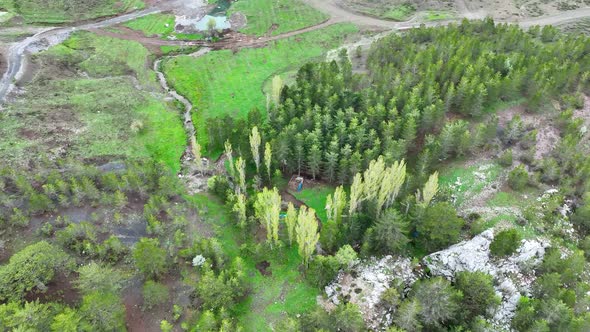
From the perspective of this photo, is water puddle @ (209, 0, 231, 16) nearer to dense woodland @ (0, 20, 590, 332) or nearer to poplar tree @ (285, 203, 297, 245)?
dense woodland @ (0, 20, 590, 332)

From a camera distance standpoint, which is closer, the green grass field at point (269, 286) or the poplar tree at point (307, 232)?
the poplar tree at point (307, 232)

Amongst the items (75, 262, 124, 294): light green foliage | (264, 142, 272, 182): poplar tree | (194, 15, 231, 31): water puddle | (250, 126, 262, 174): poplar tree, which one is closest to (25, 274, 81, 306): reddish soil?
(75, 262, 124, 294): light green foliage

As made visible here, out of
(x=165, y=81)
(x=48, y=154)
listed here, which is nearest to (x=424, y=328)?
(x=48, y=154)

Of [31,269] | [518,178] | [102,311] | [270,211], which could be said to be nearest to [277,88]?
[270,211]

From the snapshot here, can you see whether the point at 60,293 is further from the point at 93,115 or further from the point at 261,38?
→ the point at 261,38

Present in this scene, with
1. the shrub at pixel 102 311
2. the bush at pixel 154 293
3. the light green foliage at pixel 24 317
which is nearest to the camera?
the light green foliage at pixel 24 317

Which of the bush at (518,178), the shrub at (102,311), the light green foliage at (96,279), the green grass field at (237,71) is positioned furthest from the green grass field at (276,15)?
the shrub at (102,311)

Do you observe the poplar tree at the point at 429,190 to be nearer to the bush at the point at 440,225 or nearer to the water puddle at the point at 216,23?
the bush at the point at 440,225
